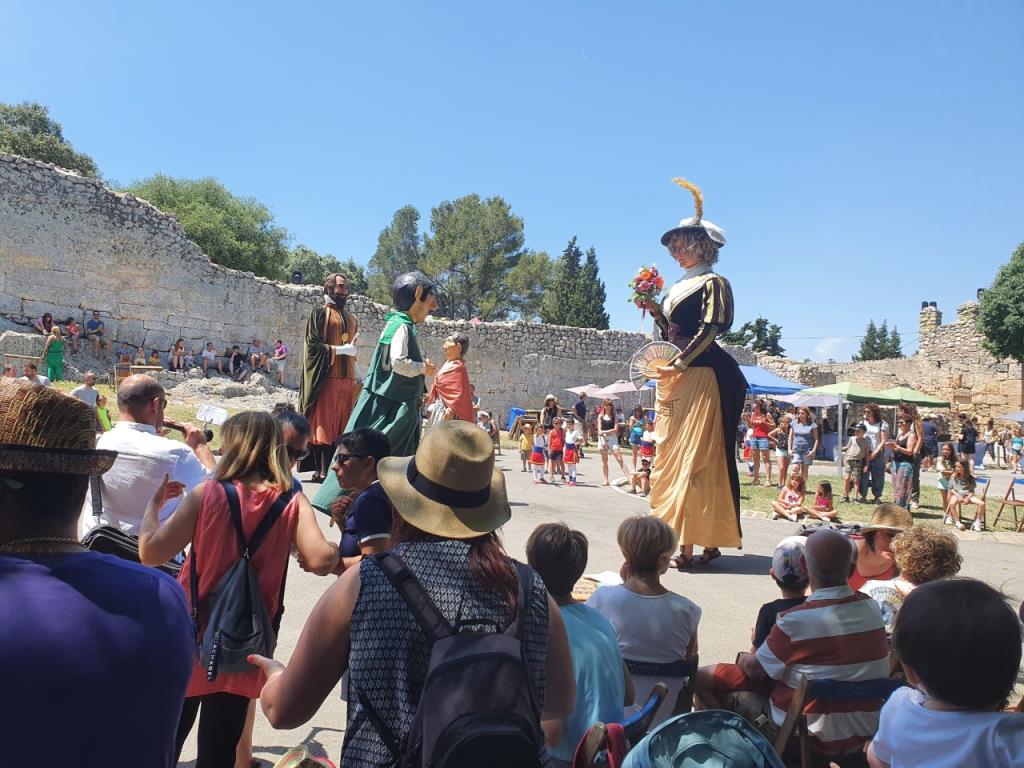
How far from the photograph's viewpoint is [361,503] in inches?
117

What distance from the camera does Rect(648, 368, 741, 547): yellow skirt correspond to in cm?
602

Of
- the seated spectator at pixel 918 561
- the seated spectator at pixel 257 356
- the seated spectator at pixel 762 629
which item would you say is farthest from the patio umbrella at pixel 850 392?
the seated spectator at pixel 762 629

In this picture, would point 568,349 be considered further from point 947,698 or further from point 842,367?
point 947,698

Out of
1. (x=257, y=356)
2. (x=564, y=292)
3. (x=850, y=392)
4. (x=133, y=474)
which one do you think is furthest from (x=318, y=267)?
(x=133, y=474)

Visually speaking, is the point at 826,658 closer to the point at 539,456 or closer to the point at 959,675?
the point at 959,675

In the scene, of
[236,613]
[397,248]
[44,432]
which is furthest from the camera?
[397,248]

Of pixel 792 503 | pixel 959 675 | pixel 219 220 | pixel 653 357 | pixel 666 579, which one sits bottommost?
pixel 666 579

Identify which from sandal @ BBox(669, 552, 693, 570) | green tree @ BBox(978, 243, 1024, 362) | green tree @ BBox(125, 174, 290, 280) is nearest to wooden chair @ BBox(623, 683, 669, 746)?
sandal @ BBox(669, 552, 693, 570)

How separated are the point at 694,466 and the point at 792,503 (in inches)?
174

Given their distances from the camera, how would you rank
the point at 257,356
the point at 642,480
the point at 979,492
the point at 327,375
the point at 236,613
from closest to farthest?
the point at 236,613 → the point at 327,375 → the point at 979,492 → the point at 642,480 → the point at 257,356

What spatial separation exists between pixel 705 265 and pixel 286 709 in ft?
17.8

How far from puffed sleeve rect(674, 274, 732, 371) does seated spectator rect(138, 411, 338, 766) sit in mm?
4059

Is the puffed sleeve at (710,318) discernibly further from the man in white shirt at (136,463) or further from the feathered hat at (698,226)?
the man in white shirt at (136,463)

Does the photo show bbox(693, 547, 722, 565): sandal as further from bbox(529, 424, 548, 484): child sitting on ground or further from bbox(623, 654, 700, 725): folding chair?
bbox(529, 424, 548, 484): child sitting on ground
